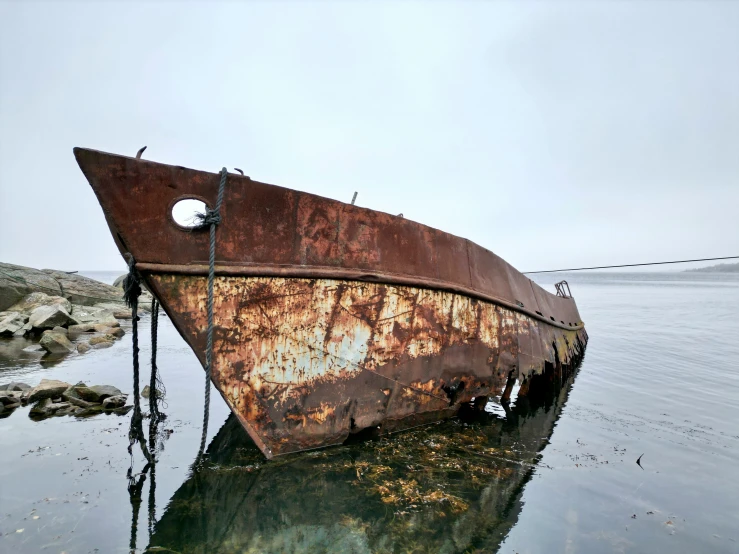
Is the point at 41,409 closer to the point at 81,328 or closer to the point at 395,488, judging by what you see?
the point at 395,488

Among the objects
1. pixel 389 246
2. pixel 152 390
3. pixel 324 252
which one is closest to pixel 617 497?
pixel 389 246

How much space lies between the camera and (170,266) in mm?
2812

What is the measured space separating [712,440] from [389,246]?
3.82 meters

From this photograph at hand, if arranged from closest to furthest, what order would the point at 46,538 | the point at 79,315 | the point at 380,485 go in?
the point at 46,538
the point at 380,485
the point at 79,315

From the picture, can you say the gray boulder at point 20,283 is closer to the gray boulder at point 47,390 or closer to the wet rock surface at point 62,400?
the wet rock surface at point 62,400

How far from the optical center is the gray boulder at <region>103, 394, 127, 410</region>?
178 inches

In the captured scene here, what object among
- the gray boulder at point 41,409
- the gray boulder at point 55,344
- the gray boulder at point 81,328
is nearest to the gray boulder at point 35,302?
the gray boulder at point 81,328

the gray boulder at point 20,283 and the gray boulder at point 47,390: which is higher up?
the gray boulder at point 20,283

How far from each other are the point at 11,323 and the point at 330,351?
9127 millimetres

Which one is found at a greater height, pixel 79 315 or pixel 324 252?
pixel 324 252

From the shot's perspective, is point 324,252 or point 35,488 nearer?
point 35,488

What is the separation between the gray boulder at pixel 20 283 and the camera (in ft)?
35.9

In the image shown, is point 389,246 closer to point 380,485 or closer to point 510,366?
point 380,485

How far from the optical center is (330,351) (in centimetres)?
335
